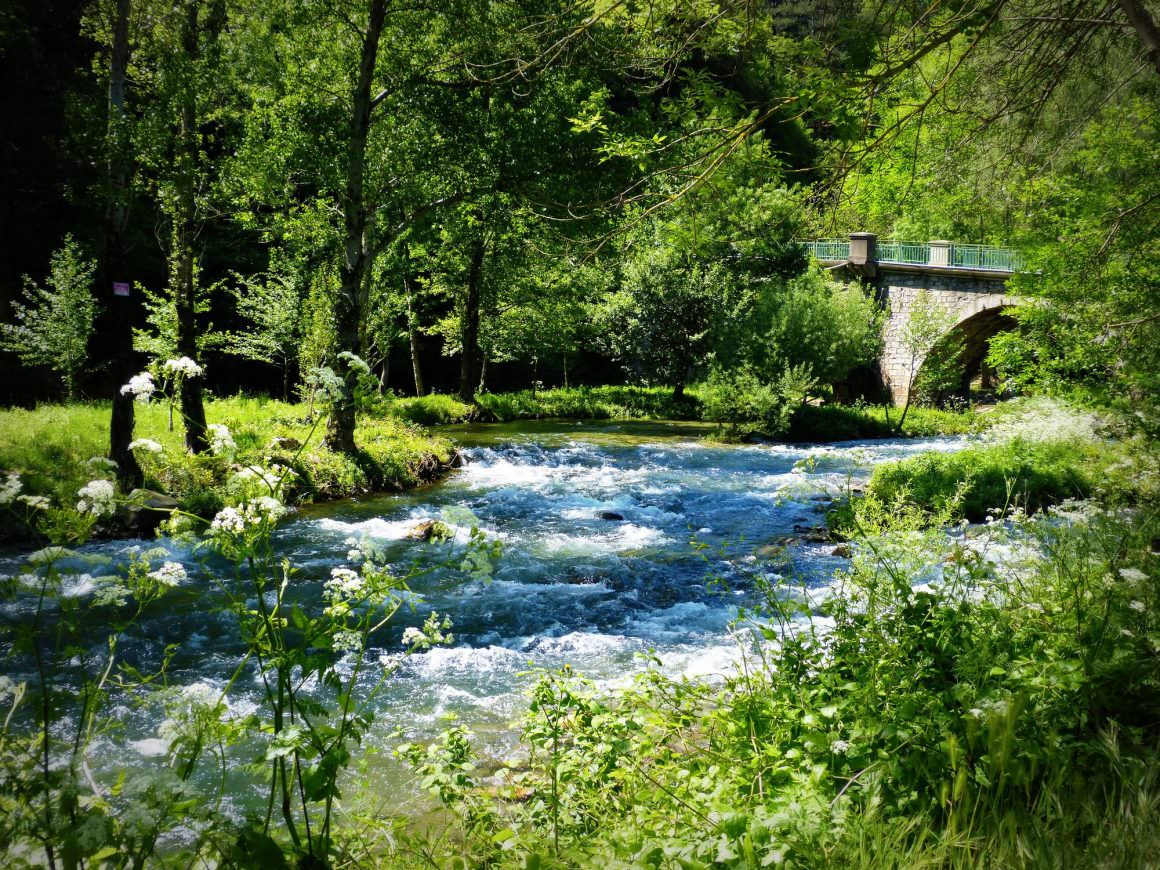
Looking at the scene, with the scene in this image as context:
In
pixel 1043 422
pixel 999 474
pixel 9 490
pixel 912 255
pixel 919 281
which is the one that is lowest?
pixel 999 474

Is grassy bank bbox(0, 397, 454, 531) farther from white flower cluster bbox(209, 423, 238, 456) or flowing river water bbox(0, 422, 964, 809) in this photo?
white flower cluster bbox(209, 423, 238, 456)

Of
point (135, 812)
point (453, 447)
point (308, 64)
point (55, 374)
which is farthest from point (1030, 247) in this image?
point (55, 374)

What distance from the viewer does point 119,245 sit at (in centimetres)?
912

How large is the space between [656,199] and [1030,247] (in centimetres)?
1069

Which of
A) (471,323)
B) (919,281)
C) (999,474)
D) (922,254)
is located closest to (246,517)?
(999,474)

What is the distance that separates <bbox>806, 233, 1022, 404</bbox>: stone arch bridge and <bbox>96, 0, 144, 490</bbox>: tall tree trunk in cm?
2672

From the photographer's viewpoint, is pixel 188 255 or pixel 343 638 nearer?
pixel 343 638

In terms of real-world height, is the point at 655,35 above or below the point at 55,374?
above

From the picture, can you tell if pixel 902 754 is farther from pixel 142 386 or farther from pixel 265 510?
pixel 142 386

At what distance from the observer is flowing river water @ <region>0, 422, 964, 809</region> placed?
528 cm

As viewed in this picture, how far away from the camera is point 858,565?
385cm

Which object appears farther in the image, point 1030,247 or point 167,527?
point 1030,247

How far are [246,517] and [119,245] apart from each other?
8599mm

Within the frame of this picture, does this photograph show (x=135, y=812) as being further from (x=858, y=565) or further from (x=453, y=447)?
(x=453, y=447)
